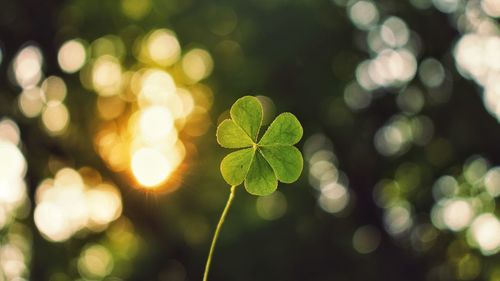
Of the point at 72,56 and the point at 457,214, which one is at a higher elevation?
the point at 72,56

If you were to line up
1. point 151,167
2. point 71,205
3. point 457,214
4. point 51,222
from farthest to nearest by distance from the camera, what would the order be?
1. point 71,205
2. point 51,222
3. point 151,167
4. point 457,214

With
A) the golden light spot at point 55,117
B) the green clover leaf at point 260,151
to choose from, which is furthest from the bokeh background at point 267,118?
the green clover leaf at point 260,151

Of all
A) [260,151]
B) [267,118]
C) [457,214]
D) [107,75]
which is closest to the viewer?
[260,151]

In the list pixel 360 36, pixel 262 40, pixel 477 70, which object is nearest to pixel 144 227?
pixel 262 40

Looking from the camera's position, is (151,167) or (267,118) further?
(151,167)

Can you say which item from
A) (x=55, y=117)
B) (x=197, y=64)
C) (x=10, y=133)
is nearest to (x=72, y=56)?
(x=55, y=117)

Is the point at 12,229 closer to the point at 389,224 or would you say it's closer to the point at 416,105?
the point at 389,224

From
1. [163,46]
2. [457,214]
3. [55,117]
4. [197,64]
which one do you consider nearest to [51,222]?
[55,117]

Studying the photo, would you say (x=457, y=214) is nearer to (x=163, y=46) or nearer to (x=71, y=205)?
(x=163, y=46)

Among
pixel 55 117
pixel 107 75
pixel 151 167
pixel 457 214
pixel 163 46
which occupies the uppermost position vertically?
pixel 163 46
